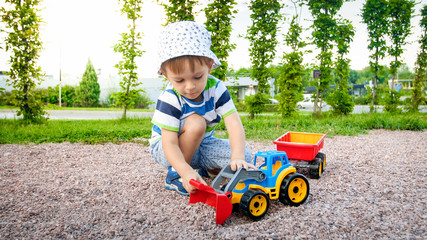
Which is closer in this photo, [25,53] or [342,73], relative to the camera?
[25,53]

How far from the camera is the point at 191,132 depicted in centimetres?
240

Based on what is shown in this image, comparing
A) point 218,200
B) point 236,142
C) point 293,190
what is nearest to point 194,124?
point 236,142

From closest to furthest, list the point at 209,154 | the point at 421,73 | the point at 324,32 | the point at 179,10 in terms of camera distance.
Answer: the point at 209,154 < the point at 179,10 < the point at 324,32 < the point at 421,73

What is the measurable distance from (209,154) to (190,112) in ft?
1.73

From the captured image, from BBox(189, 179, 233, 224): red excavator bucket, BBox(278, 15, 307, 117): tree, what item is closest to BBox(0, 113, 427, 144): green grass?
BBox(278, 15, 307, 117): tree

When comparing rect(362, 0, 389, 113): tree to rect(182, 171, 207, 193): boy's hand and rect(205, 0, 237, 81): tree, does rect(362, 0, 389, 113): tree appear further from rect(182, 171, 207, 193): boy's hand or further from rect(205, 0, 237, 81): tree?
rect(182, 171, 207, 193): boy's hand

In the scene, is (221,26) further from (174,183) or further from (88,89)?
(88,89)

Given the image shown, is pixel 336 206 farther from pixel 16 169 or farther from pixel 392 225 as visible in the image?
pixel 16 169

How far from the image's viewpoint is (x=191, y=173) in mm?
2041

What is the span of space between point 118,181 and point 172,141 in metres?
0.98

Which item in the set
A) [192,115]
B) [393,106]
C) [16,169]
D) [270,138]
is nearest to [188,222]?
[192,115]

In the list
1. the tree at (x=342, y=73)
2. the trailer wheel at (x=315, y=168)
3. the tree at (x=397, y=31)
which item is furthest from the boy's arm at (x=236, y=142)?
the tree at (x=397, y=31)

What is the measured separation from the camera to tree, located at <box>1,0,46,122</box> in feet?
20.5

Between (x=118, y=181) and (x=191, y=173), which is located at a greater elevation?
(x=191, y=173)
